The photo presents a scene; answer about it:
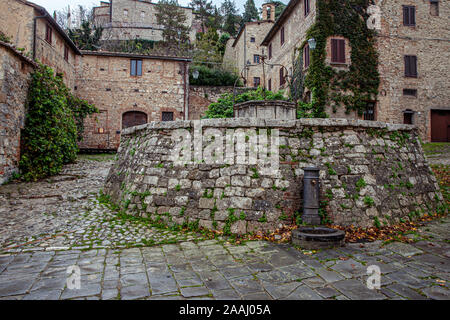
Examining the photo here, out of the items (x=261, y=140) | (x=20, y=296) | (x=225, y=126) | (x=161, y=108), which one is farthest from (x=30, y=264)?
(x=161, y=108)

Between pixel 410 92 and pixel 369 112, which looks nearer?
pixel 369 112

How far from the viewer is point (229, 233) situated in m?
4.52

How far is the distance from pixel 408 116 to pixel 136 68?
60.4 feet

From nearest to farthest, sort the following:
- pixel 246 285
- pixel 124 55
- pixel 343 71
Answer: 1. pixel 246 285
2. pixel 343 71
3. pixel 124 55

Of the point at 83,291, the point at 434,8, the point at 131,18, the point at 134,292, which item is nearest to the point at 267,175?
the point at 134,292

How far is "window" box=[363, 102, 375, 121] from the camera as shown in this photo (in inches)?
632

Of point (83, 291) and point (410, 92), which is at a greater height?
point (410, 92)

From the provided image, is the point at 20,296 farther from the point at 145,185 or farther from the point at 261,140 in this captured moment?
the point at 261,140

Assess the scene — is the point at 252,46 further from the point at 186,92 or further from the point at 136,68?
the point at 136,68

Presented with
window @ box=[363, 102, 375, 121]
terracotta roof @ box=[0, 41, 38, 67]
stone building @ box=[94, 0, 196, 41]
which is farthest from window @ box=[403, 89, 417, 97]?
stone building @ box=[94, 0, 196, 41]

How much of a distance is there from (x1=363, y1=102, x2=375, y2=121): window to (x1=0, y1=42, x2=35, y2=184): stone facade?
55.1ft

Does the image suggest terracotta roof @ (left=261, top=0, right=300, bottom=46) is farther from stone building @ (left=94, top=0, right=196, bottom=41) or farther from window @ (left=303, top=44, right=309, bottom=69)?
stone building @ (left=94, top=0, right=196, bottom=41)

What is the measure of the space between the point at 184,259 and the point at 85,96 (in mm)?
17817

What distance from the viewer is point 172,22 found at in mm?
33719
